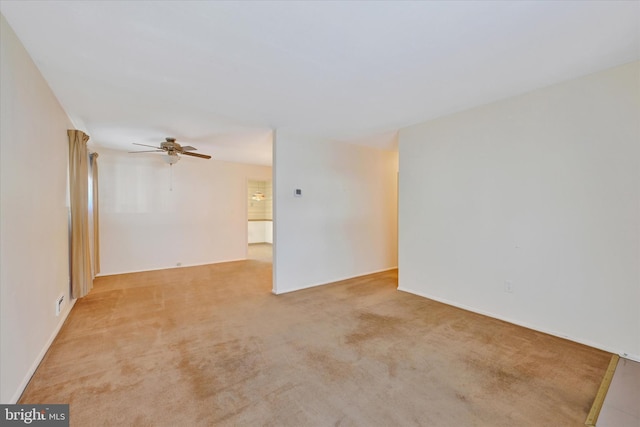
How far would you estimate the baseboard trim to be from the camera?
5.05ft

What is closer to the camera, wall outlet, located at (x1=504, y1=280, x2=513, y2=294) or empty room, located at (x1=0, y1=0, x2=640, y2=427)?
empty room, located at (x1=0, y1=0, x2=640, y2=427)

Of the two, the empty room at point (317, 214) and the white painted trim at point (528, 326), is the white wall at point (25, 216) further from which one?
the white painted trim at point (528, 326)

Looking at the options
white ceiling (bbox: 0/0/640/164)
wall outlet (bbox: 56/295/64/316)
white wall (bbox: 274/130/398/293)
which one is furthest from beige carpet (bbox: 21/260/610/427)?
white ceiling (bbox: 0/0/640/164)

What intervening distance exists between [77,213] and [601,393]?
5.15 metres

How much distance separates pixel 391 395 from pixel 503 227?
2218 mm

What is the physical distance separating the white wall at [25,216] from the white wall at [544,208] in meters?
3.96

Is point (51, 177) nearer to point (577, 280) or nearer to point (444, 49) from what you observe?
point (444, 49)

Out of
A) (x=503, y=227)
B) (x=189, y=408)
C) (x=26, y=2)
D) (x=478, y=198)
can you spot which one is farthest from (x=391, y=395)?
(x=26, y=2)

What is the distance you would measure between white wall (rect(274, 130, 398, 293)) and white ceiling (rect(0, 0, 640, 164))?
1055 mm

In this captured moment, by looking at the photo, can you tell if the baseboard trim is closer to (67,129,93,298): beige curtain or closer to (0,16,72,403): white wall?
(0,16,72,403): white wall

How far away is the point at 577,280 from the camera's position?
2.46 meters

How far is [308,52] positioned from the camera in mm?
2016

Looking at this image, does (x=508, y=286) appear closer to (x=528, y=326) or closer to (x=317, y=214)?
(x=528, y=326)

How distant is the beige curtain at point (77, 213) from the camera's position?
125 inches
